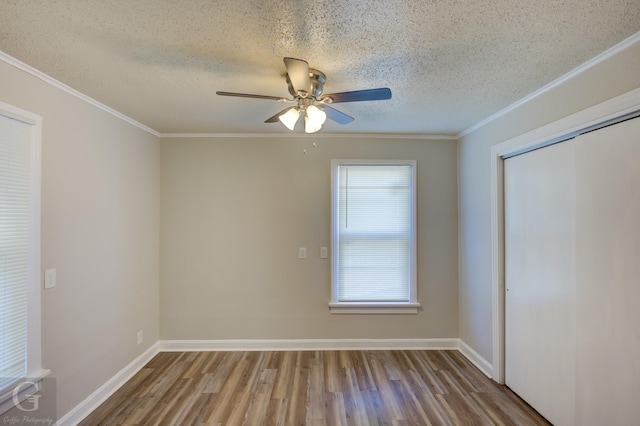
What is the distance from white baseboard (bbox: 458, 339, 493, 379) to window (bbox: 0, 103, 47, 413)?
354 centimetres

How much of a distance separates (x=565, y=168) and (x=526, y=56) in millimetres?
846

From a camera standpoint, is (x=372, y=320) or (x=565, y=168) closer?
(x=565, y=168)

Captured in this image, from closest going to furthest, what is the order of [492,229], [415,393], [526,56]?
[526,56], [415,393], [492,229]

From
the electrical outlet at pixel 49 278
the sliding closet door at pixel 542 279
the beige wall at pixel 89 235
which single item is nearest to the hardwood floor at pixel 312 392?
the sliding closet door at pixel 542 279

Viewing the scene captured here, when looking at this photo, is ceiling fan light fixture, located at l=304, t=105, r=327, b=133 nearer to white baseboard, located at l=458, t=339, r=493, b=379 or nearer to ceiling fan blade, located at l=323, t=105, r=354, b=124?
ceiling fan blade, located at l=323, t=105, r=354, b=124

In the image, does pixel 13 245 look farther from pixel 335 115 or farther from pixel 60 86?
pixel 335 115

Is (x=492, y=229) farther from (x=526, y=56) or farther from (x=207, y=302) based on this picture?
(x=207, y=302)

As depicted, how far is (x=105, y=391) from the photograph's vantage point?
7.86 feet

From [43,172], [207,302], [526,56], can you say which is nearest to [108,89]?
[43,172]

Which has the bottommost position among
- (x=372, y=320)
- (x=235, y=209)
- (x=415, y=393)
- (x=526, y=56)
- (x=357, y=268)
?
(x=415, y=393)

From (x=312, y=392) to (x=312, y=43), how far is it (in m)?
2.65

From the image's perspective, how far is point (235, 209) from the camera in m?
3.28

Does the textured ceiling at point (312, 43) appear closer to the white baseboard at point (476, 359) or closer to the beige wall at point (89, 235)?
the beige wall at point (89, 235)

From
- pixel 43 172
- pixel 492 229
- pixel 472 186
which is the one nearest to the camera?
pixel 43 172
